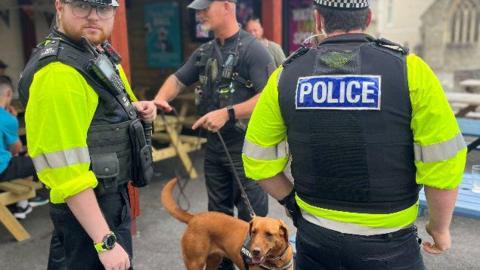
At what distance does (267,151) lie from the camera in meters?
1.99

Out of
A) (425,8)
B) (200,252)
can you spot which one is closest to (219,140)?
(200,252)

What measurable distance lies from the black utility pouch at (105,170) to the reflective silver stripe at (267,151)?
554mm

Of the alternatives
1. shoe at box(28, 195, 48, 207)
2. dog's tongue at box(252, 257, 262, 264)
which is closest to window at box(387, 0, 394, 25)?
shoe at box(28, 195, 48, 207)

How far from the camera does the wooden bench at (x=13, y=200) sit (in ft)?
14.5

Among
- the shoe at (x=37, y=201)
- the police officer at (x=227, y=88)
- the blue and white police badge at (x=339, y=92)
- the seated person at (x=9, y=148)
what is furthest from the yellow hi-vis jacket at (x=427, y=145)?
the shoe at (x=37, y=201)

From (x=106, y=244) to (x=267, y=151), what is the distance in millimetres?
729

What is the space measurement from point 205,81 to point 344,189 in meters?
1.90

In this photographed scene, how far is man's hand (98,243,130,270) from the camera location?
6.23ft

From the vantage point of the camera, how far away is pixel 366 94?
1.67 metres

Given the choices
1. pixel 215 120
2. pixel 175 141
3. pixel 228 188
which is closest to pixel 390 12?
pixel 175 141

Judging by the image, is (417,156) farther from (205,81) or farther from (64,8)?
(205,81)

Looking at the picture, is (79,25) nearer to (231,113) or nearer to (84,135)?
(84,135)

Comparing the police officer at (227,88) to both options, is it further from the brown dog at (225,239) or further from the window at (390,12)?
the window at (390,12)

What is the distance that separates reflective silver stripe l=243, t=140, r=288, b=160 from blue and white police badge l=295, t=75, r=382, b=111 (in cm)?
25
